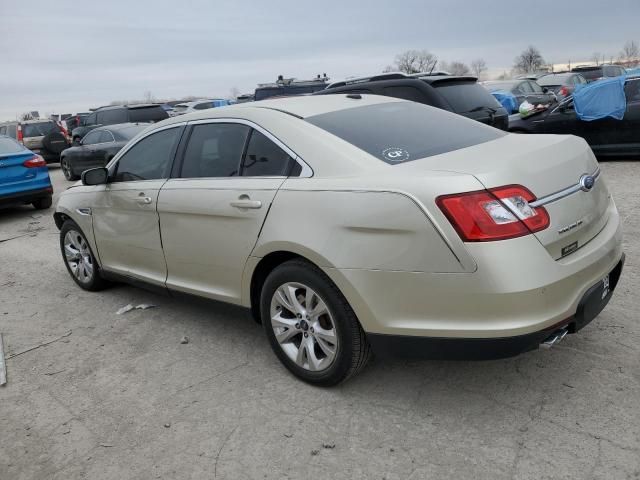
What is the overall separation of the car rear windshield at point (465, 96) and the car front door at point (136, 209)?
15.0ft

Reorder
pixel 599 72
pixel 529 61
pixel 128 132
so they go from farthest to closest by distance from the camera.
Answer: pixel 529 61, pixel 599 72, pixel 128 132

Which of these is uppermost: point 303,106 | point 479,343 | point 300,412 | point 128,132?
point 303,106

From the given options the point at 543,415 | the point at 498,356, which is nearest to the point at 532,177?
the point at 498,356

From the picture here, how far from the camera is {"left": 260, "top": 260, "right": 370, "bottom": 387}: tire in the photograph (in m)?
3.03

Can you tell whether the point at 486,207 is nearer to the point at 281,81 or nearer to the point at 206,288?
the point at 206,288

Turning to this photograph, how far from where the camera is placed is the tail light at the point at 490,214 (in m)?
2.56

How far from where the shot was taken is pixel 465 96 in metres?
8.11

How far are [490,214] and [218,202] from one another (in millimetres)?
1723

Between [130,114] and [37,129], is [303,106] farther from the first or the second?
[37,129]

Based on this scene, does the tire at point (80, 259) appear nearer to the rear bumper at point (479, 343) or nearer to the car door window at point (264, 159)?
the car door window at point (264, 159)

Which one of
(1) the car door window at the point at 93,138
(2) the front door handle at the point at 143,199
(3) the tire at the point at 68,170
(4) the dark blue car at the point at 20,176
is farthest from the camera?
(3) the tire at the point at 68,170

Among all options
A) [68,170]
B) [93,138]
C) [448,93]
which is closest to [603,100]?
[448,93]

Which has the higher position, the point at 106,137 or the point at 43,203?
the point at 106,137

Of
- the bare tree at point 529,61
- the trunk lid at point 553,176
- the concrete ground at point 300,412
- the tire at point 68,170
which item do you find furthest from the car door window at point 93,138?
the bare tree at point 529,61
